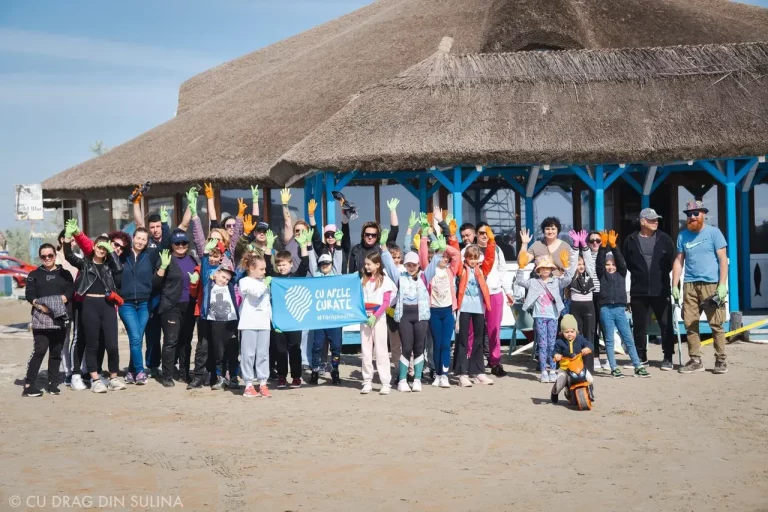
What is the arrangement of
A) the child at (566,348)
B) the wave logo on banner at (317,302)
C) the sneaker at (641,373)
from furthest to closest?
the sneaker at (641,373), the wave logo on banner at (317,302), the child at (566,348)

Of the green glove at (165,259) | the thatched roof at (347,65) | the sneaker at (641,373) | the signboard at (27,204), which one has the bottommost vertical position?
the sneaker at (641,373)

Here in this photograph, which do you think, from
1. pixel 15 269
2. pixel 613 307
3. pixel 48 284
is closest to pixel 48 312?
pixel 48 284

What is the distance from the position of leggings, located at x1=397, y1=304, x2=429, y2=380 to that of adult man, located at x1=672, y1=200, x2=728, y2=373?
3141 millimetres

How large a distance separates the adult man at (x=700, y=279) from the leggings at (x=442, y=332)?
9.06ft

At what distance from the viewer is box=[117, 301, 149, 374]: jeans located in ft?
34.8

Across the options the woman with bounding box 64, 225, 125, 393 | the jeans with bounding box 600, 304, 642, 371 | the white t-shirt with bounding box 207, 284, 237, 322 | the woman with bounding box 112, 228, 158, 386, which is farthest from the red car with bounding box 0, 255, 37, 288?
the jeans with bounding box 600, 304, 642, 371

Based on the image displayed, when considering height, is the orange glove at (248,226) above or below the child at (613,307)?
above

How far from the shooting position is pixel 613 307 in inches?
433

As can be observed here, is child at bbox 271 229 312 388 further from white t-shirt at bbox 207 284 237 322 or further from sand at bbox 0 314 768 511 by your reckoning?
white t-shirt at bbox 207 284 237 322

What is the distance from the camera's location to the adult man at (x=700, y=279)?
10.9 meters

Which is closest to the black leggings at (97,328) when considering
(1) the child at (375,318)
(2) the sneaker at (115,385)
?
(2) the sneaker at (115,385)

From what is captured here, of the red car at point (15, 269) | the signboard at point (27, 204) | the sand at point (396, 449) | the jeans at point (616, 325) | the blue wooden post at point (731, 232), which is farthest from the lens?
the red car at point (15, 269)

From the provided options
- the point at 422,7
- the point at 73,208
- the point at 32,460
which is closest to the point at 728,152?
the point at 32,460

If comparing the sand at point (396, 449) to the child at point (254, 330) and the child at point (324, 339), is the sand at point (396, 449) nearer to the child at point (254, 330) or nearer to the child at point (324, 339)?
the child at point (254, 330)
